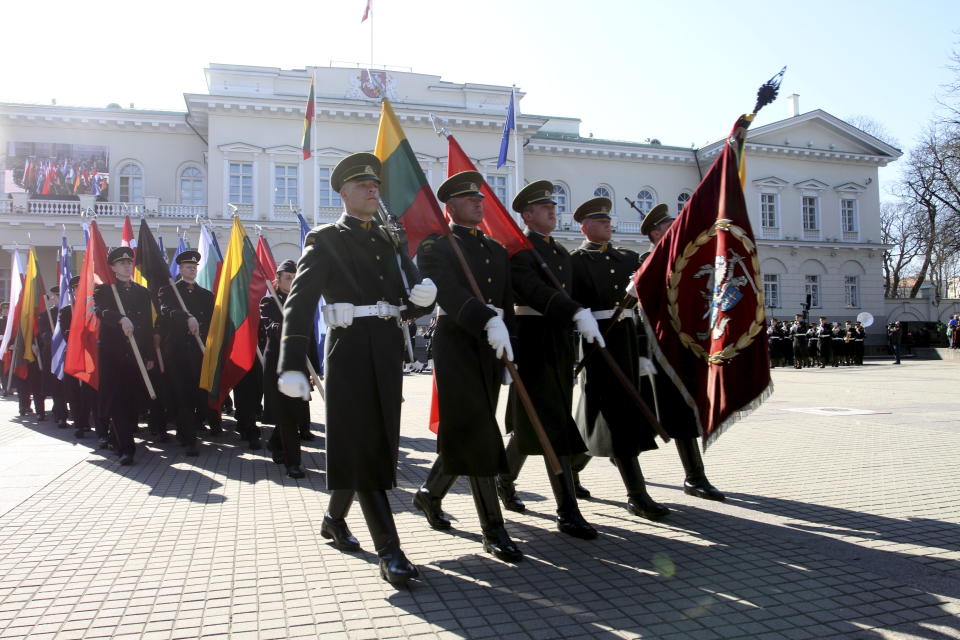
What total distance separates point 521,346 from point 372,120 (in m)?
32.5

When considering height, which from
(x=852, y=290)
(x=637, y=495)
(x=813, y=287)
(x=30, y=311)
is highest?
(x=813, y=287)

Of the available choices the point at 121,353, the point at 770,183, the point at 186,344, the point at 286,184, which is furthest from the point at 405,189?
the point at 770,183

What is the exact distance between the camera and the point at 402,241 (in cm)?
468

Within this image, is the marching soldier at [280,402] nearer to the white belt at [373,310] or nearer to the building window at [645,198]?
the white belt at [373,310]

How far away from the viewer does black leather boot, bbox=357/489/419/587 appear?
3742mm

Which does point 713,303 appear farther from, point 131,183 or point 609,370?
point 131,183

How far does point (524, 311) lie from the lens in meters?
5.21

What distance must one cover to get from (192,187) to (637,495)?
35621mm

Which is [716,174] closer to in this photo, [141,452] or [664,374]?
[664,374]

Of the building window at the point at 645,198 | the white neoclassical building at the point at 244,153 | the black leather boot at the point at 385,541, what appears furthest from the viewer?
the building window at the point at 645,198

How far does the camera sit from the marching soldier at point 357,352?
13.2 ft

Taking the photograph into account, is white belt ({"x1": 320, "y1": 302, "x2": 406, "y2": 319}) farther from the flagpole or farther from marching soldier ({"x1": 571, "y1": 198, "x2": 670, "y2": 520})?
the flagpole

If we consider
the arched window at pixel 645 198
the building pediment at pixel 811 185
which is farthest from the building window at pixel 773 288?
the arched window at pixel 645 198

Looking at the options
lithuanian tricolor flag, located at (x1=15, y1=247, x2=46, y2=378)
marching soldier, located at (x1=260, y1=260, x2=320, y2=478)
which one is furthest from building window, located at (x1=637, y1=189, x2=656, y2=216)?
marching soldier, located at (x1=260, y1=260, x2=320, y2=478)
